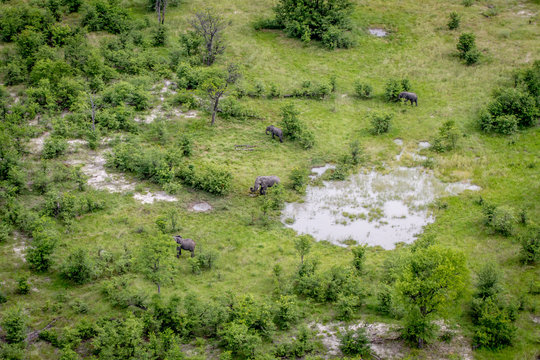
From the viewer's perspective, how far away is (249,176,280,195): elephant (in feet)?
108

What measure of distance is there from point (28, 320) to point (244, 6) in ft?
152

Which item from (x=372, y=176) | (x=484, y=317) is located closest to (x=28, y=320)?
(x=484, y=317)

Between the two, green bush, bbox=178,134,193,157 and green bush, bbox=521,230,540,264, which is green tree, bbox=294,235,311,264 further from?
green bush, bbox=178,134,193,157

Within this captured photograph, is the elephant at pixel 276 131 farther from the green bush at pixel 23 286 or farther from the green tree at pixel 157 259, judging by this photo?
the green bush at pixel 23 286

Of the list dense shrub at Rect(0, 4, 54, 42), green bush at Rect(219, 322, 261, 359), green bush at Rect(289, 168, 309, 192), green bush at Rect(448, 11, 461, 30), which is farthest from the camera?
green bush at Rect(448, 11, 461, 30)

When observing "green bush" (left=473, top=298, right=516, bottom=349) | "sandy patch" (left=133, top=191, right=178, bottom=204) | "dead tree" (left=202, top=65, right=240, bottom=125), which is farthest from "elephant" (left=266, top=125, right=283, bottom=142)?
"green bush" (left=473, top=298, right=516, bottom=349)

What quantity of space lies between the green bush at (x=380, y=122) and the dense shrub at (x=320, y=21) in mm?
14848

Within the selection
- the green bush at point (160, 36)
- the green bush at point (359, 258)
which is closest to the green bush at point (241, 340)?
the green bush at point (359, 258)

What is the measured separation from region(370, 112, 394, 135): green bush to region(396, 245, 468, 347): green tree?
1849 cm

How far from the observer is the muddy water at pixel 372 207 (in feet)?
100

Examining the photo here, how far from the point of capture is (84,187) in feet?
106

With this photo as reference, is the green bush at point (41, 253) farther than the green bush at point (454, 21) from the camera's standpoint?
No

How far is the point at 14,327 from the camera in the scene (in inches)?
876

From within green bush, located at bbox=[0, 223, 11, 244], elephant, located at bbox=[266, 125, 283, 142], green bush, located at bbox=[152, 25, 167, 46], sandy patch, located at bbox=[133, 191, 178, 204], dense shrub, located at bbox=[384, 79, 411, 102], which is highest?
green bush, located at bbox=[152, 25, 167, 46]
